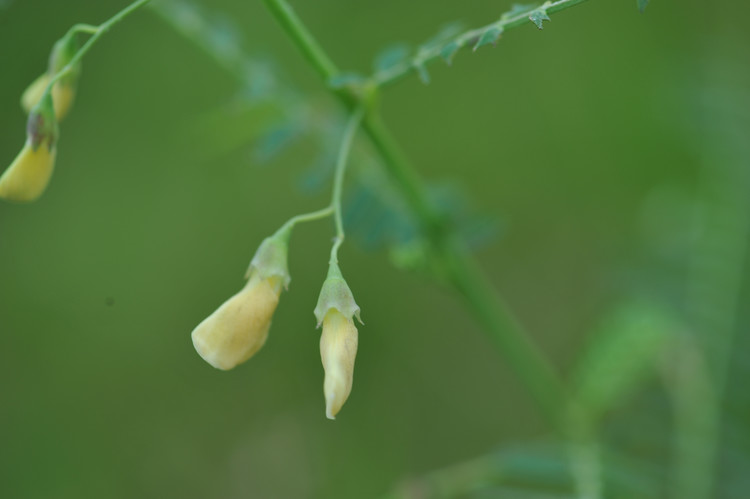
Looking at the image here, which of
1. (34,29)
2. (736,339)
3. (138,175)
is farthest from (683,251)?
(34,29)

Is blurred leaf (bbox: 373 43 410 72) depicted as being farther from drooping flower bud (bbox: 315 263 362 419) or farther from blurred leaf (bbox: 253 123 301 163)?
drooping flower bud (bbox: 315 263 362 419)

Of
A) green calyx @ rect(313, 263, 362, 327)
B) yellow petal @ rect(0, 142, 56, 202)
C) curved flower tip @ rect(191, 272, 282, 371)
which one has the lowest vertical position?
green calyx @ rect(313, 263, 362, 327)

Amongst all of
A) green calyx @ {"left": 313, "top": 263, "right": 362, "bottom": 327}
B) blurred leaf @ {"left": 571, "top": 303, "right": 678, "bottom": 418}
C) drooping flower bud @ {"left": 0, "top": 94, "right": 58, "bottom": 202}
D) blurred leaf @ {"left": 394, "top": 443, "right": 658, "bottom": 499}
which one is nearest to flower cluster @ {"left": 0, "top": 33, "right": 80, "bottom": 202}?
drooping flower bud @ {"left": 0, "top": 94, "right": 58, "bottom": 202}

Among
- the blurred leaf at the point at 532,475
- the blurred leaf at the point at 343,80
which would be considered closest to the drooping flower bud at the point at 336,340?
the blurred leaf at the point at 343,80

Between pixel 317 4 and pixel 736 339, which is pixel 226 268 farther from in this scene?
pixel 736 339

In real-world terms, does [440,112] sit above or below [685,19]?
above

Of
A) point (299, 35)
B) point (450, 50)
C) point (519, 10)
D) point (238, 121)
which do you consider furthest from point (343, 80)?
point (238, 121)
